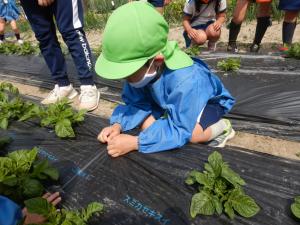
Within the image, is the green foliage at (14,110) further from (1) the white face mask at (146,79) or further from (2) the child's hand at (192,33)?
(2) the child's hand at (192,33)

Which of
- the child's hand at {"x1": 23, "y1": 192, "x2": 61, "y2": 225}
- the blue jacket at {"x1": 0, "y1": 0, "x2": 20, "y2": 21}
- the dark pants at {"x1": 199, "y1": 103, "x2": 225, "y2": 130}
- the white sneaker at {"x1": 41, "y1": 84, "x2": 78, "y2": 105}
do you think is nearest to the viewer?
the child's hand at {"x1": 23, "y1": 192, "x2": 61, "y2": 225}

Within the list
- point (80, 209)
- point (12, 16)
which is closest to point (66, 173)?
point (80, 209)

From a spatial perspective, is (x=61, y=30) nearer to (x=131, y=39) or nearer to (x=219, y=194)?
(x=131, y=39)

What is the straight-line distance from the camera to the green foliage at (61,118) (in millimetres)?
2184

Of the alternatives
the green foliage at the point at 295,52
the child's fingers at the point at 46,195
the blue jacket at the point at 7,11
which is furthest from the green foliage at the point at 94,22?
the child's fingers at the point at 46,195

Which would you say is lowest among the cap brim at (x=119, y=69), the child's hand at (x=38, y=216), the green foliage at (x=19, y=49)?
the green foliage at (x=19, y=49)

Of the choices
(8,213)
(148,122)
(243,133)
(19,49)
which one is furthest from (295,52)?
(19,49)

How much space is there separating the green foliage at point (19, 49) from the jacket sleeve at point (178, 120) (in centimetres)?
336

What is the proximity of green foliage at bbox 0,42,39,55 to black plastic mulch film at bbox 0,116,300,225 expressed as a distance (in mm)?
3125

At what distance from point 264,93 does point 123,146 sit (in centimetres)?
136

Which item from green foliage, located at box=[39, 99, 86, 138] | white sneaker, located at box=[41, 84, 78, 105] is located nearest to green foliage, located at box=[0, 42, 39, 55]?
white sneaker, located at box=[41, 84, 78, 105]

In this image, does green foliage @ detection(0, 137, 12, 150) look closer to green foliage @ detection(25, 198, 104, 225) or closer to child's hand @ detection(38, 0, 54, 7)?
green foliage @ detection(25, 198, 104, 225)

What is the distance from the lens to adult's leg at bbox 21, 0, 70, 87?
9.81 feet

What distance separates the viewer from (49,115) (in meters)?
2.38
